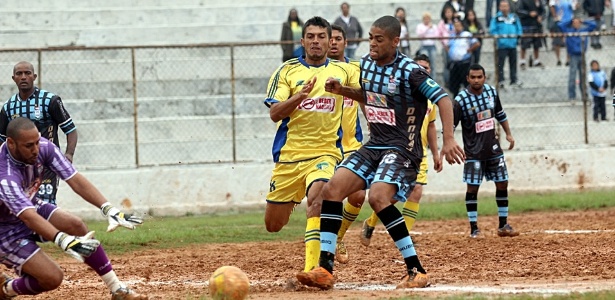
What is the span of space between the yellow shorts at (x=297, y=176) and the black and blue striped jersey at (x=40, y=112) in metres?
4.04

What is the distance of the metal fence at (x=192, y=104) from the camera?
2272cm

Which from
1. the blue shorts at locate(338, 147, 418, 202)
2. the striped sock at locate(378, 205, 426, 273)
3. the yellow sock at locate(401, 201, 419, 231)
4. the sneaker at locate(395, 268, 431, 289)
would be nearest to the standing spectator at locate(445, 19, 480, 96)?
the yellow sock at locate(401, 201, 419, 231)

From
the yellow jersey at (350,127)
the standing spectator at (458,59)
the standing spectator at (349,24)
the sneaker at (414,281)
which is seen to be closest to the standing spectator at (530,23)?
the standing spectator at (458,59)

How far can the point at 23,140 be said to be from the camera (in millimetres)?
9242

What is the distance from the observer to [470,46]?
24.0m

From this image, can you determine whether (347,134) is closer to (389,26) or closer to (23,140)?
(389,26)

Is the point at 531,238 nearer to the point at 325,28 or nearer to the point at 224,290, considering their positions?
the point at 325,28

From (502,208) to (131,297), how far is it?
24.6 feet

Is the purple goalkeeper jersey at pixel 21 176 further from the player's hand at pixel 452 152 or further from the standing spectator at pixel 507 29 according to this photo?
the standing spectator at pixel 507 29

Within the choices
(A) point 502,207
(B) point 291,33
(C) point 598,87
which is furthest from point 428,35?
(A) point 502,207

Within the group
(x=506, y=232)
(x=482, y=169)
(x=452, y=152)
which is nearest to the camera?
(x=452, y=152)

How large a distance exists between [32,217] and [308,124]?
3371mm

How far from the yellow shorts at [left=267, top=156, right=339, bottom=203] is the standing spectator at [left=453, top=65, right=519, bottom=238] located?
4632 millimetres

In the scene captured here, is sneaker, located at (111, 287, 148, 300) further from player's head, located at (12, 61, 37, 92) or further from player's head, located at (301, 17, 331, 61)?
player's head, located at (12, 61, 37, 92)
